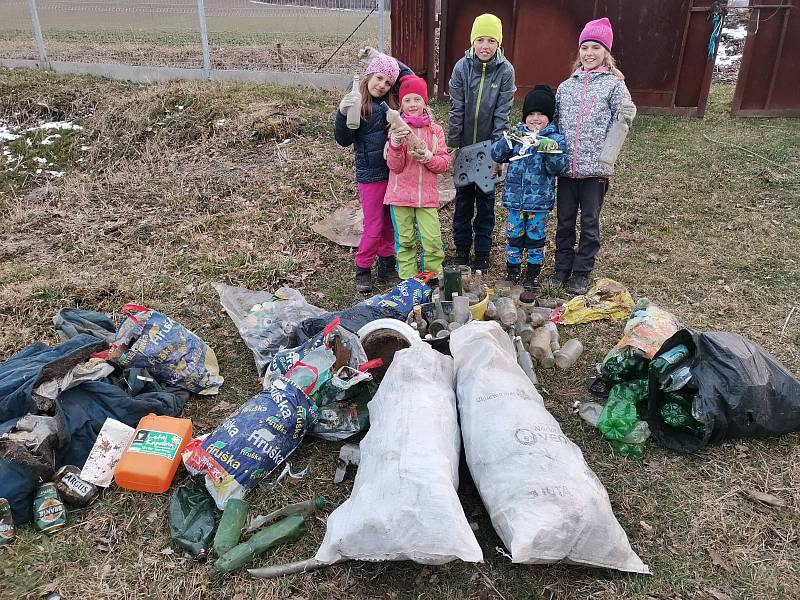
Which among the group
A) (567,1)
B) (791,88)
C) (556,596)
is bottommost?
(556,596)

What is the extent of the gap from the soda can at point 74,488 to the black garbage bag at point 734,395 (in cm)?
291

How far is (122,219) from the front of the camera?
6.25m

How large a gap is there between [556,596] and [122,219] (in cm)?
565

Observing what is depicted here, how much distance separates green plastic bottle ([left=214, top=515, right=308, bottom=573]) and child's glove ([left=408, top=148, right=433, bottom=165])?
2594mm

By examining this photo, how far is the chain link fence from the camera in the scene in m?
10.3

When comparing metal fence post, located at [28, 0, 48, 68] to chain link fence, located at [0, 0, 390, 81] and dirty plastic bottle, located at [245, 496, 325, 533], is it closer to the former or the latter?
chain link fence, located at [0, 0, 390, 81]

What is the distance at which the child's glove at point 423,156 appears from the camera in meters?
4.22

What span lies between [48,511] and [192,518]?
0.66m

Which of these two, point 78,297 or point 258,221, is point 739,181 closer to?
point 258,221

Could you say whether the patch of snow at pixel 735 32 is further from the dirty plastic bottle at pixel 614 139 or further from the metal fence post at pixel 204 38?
the dirty plastic bottle at pixel 614 139

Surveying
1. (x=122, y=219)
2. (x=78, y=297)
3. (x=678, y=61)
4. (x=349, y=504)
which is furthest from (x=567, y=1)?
(x=349, y=504)

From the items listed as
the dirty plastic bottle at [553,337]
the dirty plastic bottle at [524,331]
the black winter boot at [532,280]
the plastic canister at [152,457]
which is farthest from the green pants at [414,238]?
the plastic canister at [152,457]

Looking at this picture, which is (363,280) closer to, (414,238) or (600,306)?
(414,238)

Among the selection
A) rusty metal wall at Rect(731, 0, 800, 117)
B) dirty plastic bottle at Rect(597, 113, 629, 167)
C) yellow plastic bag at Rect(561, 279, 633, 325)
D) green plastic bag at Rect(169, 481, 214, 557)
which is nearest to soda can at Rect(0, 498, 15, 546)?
green plastic bag at Rect(169, 481, 214, 557)
